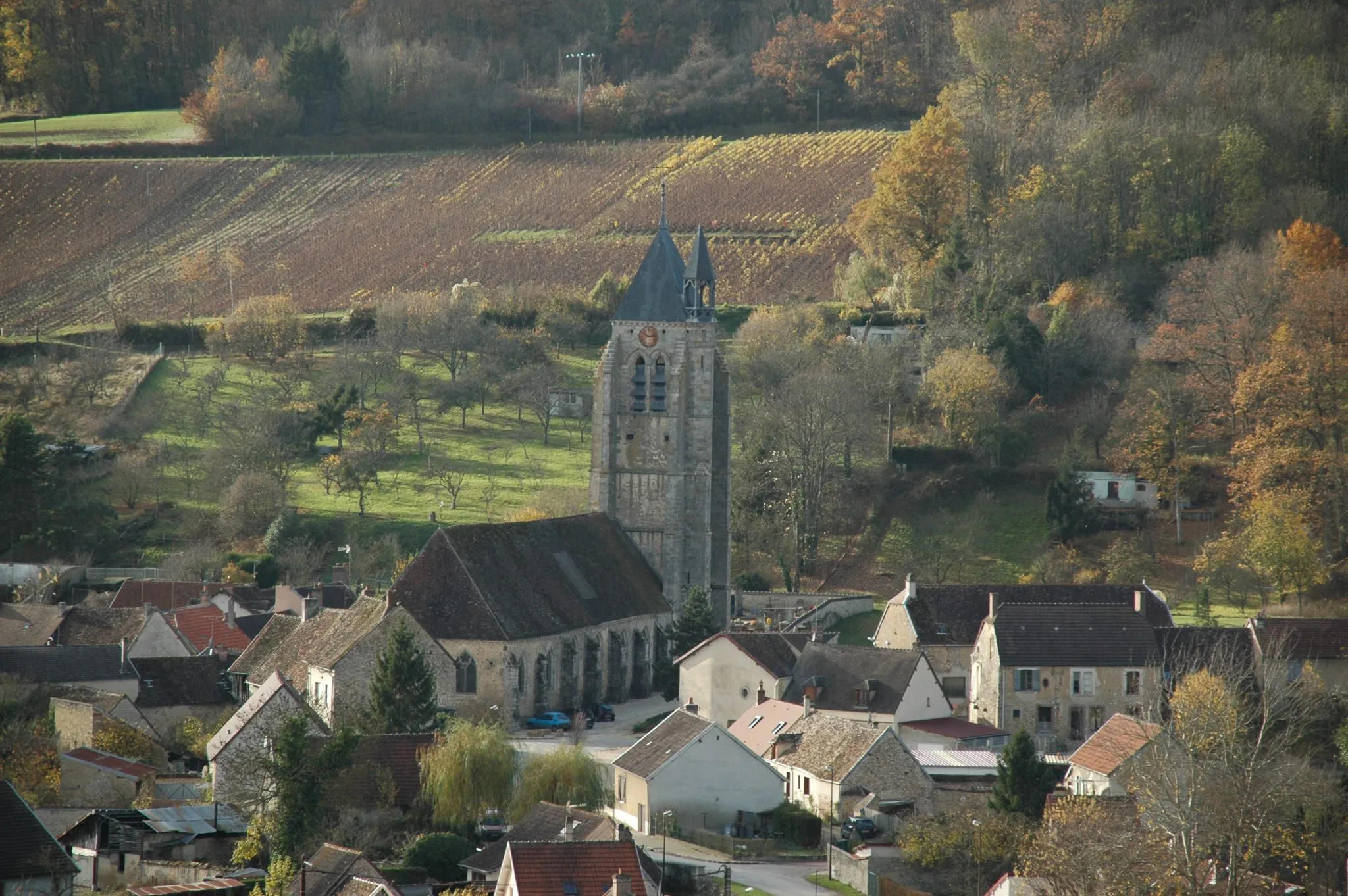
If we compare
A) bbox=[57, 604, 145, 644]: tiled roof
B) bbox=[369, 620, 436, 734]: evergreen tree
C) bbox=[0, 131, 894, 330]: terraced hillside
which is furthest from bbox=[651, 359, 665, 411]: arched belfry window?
bbox=[0, 131, 894, 330]: terraced hillside

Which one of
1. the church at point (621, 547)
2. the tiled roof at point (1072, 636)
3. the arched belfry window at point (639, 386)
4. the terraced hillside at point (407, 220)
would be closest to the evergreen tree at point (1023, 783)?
the tiled roof at point (1072, 636)

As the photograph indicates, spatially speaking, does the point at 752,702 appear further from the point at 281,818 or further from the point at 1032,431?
the point at 1032,431

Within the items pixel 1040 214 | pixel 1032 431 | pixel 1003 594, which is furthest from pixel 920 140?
pixel 1003 594

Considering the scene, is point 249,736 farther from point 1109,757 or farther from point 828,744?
point 1109,757

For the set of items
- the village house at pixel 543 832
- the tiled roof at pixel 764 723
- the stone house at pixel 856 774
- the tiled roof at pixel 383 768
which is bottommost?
the tiled roof at pixel 764 723

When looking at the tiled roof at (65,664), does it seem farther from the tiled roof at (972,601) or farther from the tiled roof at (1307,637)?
the tiled roof at (1307,637)
